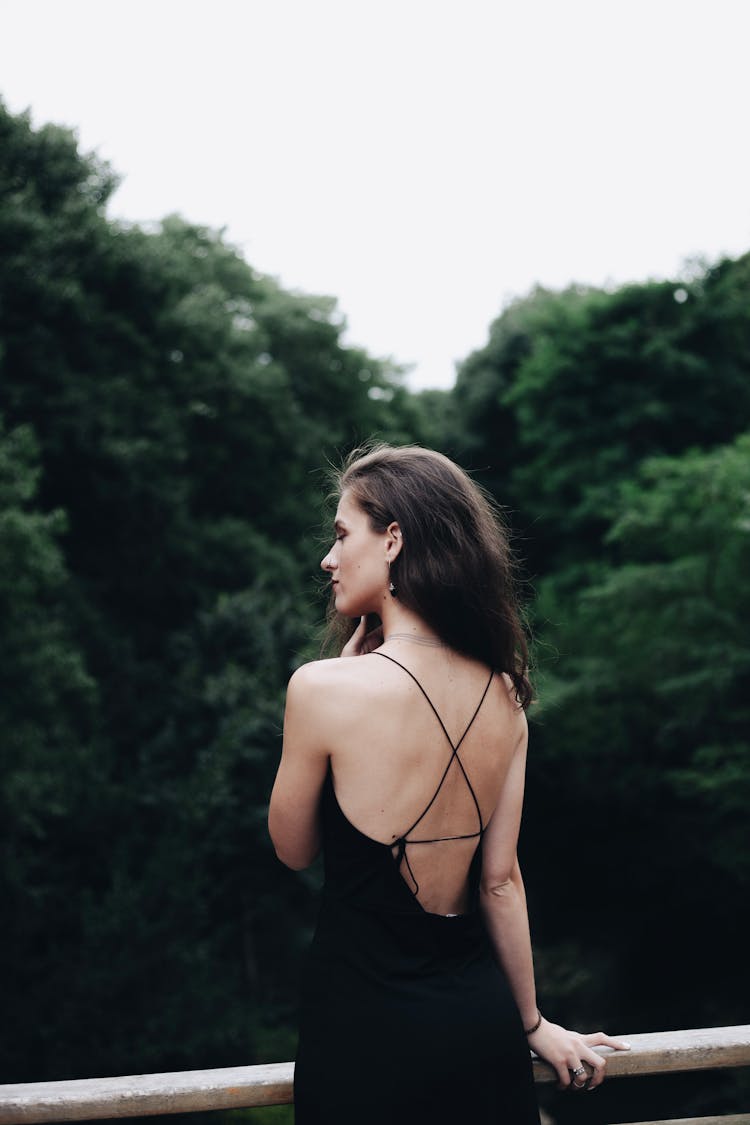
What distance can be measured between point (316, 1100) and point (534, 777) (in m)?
16.7

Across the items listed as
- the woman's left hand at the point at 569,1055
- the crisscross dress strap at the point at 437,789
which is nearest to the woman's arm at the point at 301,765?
the crisscross dress strap at the point at 437,789

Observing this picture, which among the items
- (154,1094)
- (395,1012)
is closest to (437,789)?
(395,1012)

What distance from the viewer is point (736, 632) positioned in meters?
12.6

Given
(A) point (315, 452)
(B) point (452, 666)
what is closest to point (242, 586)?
(A) point (315, 452)

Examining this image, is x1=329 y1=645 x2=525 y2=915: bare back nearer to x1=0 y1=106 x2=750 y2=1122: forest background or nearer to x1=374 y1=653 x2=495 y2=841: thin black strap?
x1=374 y1=653 x2=495 y2=841: thin black strap

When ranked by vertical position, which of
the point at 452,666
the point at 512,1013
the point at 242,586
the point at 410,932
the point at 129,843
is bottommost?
the point at 129,843

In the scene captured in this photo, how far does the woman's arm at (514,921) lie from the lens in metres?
1.75

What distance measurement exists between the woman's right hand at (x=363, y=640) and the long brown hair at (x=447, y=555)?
0.82ft

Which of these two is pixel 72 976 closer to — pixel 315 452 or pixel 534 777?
pixel 534 777

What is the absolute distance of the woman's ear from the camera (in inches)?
67.2

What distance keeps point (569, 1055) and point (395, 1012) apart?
42 centimetres

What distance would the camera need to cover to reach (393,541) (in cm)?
171

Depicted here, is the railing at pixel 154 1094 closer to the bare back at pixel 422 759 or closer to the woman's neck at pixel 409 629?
the bare back at pixel 422 759

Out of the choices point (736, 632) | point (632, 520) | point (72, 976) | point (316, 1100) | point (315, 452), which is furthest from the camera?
point (315, 452)
